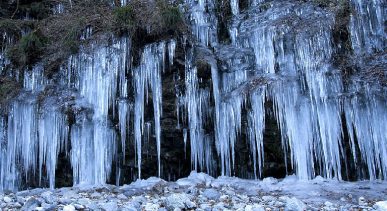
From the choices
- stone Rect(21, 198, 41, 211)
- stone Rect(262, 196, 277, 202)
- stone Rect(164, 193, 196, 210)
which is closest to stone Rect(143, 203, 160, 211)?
stone Rect(164, 193, 196, 210)

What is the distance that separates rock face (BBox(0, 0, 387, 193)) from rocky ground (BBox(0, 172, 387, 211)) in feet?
1.24

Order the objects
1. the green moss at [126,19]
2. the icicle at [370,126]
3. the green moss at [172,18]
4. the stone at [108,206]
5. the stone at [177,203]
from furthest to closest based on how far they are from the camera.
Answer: the green moss at [126,19]
the green moss at [172,18]
the icicle at [370,126]
the stone at [177,203]
the stone at [108,206]

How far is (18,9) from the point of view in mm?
13758

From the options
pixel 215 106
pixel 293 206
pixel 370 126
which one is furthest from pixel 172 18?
pixel 293 206

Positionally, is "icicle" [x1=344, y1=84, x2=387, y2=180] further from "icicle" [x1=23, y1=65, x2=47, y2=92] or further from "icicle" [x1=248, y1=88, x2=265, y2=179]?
"icicle" [x1=23, y1=65, x2=47, y2=92]

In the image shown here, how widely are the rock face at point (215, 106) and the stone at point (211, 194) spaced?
3.67 ft

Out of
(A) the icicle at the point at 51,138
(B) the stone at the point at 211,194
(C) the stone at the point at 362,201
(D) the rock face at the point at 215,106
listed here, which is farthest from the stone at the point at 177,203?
(A) the icicle at the point at 51,138

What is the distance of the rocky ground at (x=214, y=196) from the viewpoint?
7043 millimetres

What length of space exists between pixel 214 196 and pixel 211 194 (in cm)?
10

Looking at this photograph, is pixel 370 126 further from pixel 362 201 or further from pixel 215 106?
pixel 215 106

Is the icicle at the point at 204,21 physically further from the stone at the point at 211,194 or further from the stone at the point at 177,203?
the stone at the point at 177,203

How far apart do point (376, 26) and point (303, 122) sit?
303 centimetres

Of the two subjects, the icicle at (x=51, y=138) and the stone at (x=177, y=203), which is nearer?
the stone at (x=177, y=203)

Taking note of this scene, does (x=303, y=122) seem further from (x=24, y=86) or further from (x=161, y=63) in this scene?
(x=24, y=86)
